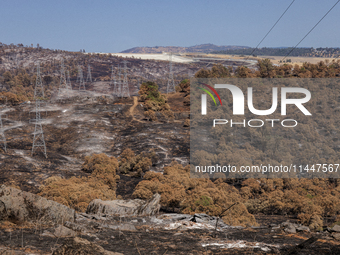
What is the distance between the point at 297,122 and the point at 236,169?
30.6 meters

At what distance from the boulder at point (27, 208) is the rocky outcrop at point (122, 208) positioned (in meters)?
4.42

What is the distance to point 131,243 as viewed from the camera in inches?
402

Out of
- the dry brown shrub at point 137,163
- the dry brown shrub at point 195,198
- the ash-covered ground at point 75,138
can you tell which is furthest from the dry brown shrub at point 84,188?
the dry brown shrub at point 195,198

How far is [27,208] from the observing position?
11109 millimetres

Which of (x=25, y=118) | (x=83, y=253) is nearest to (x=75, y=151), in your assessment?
(x=25, y=118)

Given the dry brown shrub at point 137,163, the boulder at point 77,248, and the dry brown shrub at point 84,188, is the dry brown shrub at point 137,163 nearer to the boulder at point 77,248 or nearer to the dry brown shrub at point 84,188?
the dry brown shrub at point 84,188

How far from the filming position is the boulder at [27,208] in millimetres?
10773

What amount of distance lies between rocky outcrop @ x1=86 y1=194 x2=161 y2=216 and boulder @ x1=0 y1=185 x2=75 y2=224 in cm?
442

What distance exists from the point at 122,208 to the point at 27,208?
21.0ft

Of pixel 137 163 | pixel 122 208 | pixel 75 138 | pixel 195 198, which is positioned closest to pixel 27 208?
pixel 122 208

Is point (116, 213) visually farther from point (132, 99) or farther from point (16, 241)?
point (132, 99)

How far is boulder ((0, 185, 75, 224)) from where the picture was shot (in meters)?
10.8

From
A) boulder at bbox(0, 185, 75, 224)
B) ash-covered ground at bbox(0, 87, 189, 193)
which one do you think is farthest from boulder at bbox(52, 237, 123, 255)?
ash-covered ground at bbox(0, 87, 189, 193)

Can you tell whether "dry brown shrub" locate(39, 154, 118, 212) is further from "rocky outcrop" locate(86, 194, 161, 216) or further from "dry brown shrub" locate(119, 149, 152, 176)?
"rocky outcrop" locate(86, 194, 161, 216)
